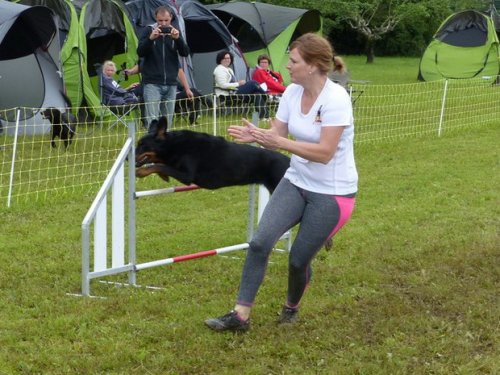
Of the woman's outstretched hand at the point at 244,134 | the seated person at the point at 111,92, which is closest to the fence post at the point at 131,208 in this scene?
the woman's outstretched hand at the point at 244,134

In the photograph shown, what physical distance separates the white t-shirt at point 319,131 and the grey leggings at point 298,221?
0.06 meters

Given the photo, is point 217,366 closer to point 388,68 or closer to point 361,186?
point 361,186

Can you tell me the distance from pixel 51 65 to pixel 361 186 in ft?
17.7

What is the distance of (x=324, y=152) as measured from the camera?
3619 mm

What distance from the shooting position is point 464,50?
67.2 ft

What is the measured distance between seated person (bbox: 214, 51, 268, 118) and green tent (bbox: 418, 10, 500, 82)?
920 cm

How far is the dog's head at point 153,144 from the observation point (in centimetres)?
498

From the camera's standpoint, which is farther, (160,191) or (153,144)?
(153,144)

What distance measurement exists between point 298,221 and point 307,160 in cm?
36

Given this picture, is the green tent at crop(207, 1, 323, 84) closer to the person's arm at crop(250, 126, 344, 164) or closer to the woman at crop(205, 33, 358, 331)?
the woman at crop(205, 33, 358, 331)

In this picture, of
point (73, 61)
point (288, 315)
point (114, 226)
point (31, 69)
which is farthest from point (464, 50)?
point (288, 315)

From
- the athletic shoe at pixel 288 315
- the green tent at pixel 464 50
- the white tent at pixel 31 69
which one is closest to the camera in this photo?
the athletic shoe at pixel 288 315

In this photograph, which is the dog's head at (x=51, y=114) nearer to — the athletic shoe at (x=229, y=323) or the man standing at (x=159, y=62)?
the man standing at (x=159, y=62)

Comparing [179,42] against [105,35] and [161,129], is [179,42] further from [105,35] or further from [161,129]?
[161,129]
